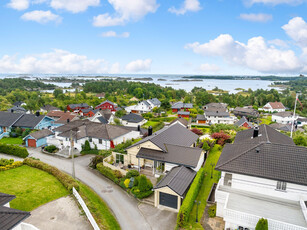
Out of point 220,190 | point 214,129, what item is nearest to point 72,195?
point 220,190

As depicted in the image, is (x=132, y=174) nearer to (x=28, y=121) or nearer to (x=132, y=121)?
(x=28, y=121)

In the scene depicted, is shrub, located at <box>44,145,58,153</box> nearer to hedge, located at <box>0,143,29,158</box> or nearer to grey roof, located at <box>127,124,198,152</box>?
hedge, located at <box>0,143,29,158</box>

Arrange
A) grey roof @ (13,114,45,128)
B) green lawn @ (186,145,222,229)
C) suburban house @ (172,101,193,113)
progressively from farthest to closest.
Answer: suburban house @ (172,101,193,113) → grey roof @ (13,114,45,128) → green lawn @ (186,145,222,229)

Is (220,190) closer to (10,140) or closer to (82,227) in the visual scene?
(82,227)

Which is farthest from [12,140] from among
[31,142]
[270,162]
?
[270,162]

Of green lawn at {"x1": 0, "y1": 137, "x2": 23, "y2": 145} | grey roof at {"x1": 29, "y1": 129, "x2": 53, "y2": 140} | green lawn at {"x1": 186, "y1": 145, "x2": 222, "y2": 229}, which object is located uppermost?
grey roof at {"x1": 29, "y1": 129, "x2": 53, "y2": 140}

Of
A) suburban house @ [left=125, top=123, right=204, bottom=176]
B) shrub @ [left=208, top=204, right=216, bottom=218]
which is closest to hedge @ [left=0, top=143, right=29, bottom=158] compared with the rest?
suburban house @ [left=125, top=123, right=204, bottom=176]
